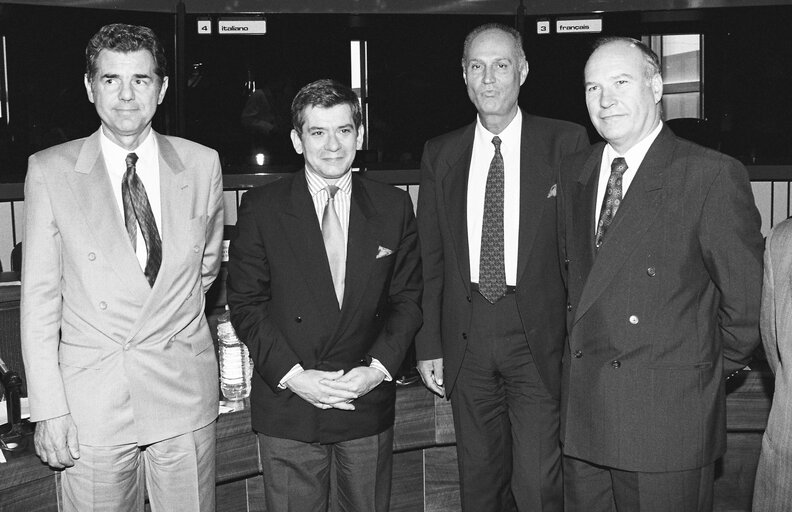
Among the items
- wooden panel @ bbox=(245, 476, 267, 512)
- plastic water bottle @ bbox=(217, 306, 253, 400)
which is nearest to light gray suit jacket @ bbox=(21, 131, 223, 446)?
plastic water bottle @ bbox=(217, 306, 253, 400)

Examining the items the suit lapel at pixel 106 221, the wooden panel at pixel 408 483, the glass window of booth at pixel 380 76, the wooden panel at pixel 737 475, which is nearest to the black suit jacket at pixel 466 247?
the wooden panel at pixel 408 483

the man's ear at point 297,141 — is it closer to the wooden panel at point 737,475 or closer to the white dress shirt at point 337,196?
the white dress shirt at point 337,196

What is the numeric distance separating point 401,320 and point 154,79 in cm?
102

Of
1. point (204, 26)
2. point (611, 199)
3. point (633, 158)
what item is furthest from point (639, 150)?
point (204, 26)

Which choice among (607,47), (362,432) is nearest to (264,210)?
(362,432)

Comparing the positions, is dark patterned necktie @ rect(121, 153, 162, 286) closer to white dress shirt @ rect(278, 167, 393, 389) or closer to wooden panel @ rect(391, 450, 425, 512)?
white dress shirt @ rect(278, 167, 393, 389)

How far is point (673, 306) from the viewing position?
2.38 m

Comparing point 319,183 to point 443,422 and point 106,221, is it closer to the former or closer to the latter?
point 106,221

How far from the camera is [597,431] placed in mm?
2498

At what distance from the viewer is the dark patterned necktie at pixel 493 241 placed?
2.87m

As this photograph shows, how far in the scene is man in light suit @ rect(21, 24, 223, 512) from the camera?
2.34 metres

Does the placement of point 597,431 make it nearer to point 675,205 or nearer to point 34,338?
point 675,205

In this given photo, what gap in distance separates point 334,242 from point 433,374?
741mm

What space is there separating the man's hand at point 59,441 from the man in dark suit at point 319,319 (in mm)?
544
